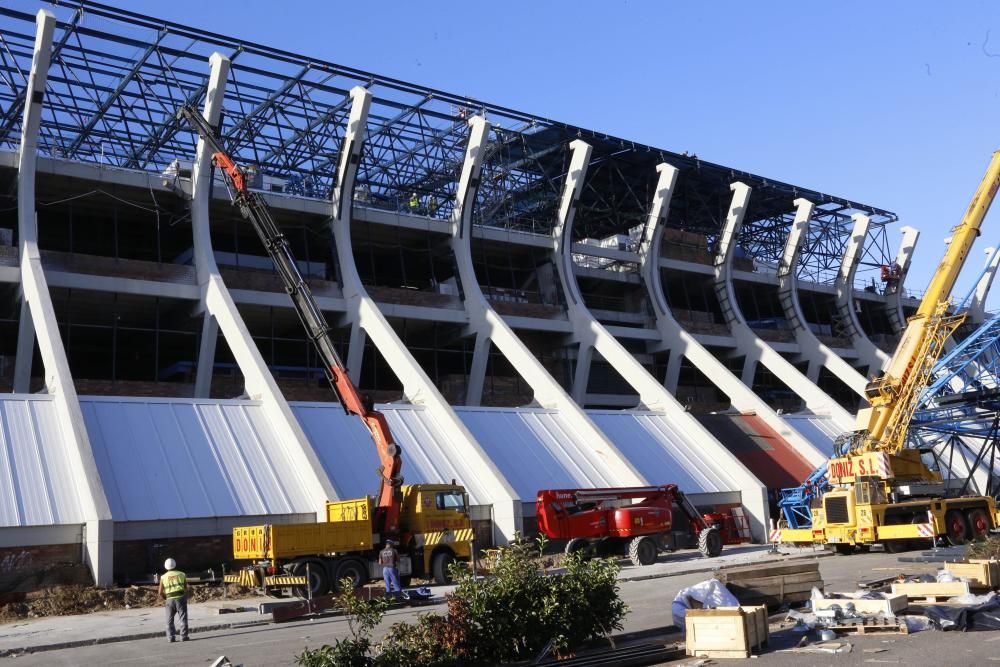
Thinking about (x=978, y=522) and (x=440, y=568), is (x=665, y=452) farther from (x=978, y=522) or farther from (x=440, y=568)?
(x=440, y=568)

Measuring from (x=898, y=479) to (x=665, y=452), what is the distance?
7.92 meters

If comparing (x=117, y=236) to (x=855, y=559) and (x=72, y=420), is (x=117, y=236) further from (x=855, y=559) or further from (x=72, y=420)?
(x=855, y=559)

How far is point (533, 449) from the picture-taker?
104ft

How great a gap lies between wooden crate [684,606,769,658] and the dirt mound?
1282 cm

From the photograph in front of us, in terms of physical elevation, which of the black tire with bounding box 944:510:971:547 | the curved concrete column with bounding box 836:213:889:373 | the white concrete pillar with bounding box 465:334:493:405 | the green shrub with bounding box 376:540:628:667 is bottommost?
the black tire with bounding box 944:510:971:547

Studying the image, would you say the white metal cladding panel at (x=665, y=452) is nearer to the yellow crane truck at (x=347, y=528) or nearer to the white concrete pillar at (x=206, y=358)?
the yellow crane truck at (x=347, y=528)

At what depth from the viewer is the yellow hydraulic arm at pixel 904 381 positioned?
3036 centimetres

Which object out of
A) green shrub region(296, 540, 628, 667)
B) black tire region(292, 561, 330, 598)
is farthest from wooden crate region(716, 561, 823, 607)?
black tire region(292, 561, 330, 598)

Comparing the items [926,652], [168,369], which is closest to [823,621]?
[926,652]

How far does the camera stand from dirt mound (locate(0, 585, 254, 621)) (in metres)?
19.2

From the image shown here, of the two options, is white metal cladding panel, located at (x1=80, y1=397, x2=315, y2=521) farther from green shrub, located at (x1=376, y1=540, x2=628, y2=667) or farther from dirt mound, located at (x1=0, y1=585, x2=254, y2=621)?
green shrub, located at (x1=376, y1=540, x2=628, y2=667)

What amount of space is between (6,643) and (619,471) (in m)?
19.6

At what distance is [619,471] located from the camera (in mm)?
31359

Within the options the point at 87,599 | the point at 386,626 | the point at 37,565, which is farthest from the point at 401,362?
the point at 386,626
